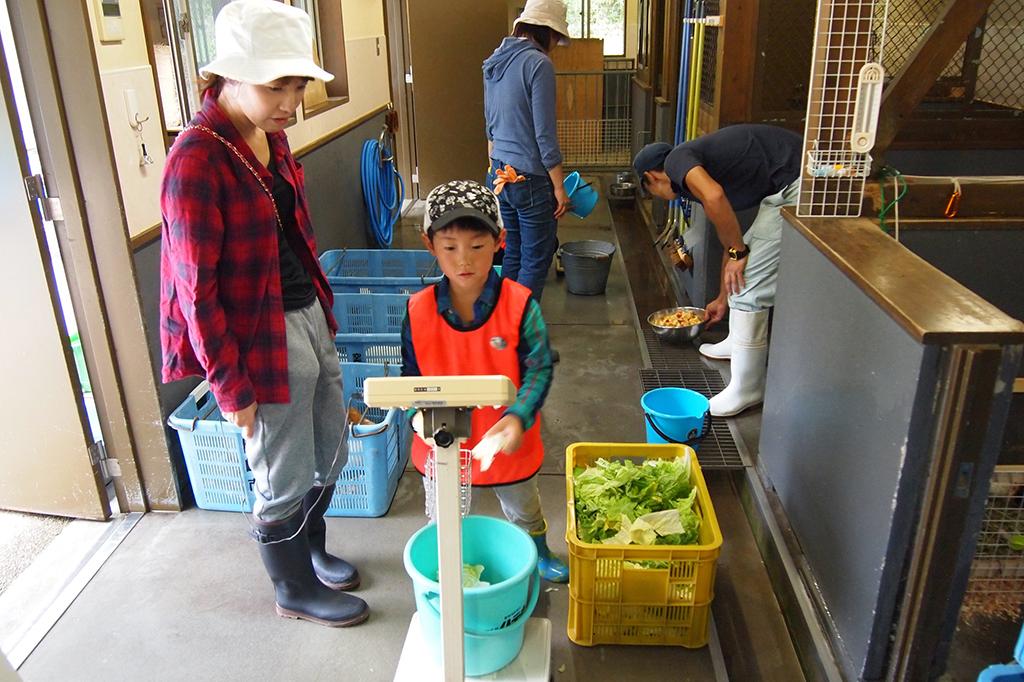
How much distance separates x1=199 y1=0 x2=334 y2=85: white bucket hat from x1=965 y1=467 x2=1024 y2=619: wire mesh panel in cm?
186

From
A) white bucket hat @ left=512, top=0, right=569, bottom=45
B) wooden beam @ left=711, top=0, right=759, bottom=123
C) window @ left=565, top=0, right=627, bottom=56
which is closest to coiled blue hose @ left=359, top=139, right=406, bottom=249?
white bucket hat @ left=512, top=0, right=569, bottom=45

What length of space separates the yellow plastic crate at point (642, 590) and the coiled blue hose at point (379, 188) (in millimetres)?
3566

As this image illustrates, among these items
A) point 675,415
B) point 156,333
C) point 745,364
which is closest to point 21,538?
point 156,333

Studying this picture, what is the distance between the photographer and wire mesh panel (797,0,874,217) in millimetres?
1993

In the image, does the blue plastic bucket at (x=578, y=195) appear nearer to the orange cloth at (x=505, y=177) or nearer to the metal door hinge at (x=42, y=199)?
the orange cloth at (x=505, y=177)

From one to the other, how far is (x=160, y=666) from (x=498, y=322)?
4.19 ft

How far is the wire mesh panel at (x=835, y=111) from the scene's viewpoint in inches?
78.5

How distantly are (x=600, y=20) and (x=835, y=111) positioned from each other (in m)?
7.99

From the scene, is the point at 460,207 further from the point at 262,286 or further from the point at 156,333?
the point at 156,333

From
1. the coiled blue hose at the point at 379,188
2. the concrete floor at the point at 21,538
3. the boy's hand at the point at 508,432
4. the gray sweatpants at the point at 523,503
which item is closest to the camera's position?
the boy's hand at the point at 508,432

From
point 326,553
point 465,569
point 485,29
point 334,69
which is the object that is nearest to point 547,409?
point 326,553

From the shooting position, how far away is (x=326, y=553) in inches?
92.6

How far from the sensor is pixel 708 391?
130 inches

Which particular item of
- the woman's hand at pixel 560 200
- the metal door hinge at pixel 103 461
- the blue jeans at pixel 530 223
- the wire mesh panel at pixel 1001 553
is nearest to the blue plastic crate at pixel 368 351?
the blue jeans at pixel 530 223
